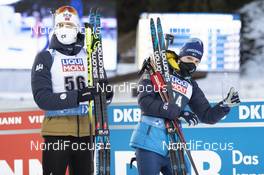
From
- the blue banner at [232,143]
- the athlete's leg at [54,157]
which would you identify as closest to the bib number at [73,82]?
the athlete's leg at [54,157]

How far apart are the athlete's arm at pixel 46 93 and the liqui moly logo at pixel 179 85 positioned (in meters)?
0.67

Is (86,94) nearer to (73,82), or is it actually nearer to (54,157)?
(73,82)

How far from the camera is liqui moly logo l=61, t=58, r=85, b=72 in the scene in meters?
4.36

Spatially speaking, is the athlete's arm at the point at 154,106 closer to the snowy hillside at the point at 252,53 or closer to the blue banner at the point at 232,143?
→ the blue banner at the point at 232,143

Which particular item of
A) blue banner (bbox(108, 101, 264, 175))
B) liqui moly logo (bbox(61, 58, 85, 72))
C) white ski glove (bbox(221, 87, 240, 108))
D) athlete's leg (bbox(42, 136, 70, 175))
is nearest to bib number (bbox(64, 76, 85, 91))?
liqui moly logo (bbox(61, 58, 85, 72))

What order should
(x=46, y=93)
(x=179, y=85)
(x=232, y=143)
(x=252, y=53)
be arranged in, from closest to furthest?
(x=46, y=93) < (x=179, y=85) < (x=232, y=143) < (x=252, y=53)

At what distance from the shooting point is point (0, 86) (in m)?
10.6

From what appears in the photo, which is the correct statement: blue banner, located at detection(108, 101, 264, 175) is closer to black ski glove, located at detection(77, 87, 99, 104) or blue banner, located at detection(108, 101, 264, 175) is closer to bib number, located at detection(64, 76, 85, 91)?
bib number, located at detection(64, 76, 85, 91)

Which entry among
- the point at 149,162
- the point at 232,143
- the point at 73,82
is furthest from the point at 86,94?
the point at 232,143

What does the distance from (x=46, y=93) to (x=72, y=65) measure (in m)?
0.27

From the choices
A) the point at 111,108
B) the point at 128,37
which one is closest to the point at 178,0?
the point at 128,37

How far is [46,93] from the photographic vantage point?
4.26m

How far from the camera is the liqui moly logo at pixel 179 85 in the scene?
4.48 m

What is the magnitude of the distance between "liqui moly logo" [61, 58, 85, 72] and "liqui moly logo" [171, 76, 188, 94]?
0.61 meters
